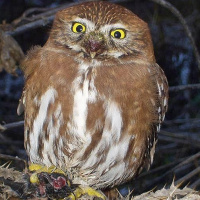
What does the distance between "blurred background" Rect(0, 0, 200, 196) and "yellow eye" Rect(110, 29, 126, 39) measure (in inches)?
76.8

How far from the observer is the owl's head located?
3732mm

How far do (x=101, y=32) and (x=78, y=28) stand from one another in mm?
162

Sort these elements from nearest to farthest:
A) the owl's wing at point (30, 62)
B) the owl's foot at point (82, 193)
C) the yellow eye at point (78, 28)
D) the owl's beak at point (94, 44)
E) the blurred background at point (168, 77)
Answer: the owl's foot at point (82, 193)
the owl's beak at point (94, 44)
the yellow eye at point (78, 28)
the owl's wing at point (30, 62)
the blurred background at point (168, 77)

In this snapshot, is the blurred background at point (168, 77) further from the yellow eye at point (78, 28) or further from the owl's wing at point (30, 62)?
Answer: the yellow eye at point (78, 28)

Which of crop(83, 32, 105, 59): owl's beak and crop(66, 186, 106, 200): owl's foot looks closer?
crop(66, 186, 106, 200): owl's foot

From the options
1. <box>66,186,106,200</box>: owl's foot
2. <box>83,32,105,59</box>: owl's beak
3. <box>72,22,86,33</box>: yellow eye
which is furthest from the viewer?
<box>72,22,86,33</box>: yellow eye

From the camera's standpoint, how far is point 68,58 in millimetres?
3791

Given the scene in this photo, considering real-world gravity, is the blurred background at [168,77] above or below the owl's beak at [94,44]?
below

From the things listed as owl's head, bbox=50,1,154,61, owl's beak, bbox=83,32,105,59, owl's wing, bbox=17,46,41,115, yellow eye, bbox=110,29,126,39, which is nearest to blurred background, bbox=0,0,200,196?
owl's wing, bbox=17,46,41,115

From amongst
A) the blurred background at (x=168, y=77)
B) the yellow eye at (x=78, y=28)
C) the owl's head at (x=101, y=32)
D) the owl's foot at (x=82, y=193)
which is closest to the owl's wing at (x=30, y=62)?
the owl's head at (x=101, y=32)

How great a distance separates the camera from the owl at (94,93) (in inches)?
145

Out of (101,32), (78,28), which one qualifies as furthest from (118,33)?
(78,28)

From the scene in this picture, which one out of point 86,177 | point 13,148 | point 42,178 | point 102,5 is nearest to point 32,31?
point 13,148

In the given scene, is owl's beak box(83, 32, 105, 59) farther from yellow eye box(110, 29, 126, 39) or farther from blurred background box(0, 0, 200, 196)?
blurred background box(0, 0, 200, 196)
